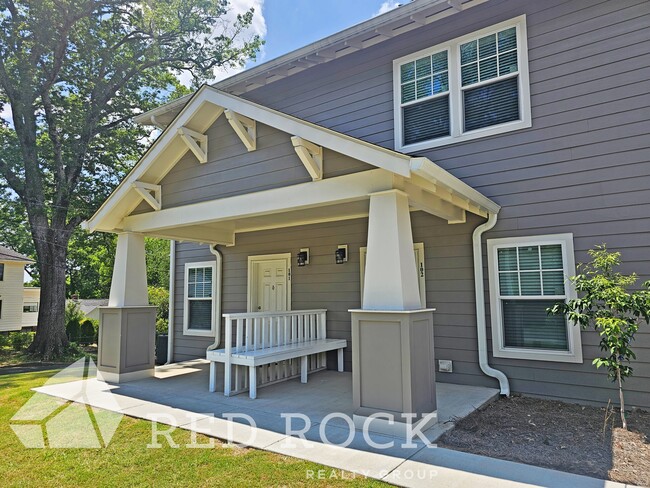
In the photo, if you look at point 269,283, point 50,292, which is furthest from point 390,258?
point 50,292

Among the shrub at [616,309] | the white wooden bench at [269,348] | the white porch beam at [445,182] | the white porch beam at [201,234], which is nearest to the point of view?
the white porch beam at [445,182]

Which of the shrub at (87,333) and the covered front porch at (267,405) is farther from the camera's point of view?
the shrub at (87,333)

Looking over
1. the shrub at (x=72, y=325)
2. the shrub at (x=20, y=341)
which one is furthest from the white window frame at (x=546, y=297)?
the shrub at (x=72, y=325)

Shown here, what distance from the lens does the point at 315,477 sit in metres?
3.27

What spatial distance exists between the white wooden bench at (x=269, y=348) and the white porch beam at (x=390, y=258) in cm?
214

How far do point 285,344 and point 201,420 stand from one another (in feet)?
6.82

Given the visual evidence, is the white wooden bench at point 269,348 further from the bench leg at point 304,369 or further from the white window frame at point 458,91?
the white window frame at point 458,91

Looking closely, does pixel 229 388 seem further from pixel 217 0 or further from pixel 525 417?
pixel 217 0

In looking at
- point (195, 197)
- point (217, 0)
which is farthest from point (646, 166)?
point (217, 0)

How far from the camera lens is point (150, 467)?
349 cm

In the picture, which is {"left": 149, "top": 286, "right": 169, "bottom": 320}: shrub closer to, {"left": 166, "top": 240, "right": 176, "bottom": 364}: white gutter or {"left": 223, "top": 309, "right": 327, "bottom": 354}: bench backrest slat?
{"left": 166, "top": 240, "right": 176, "bottom": 364}: white gutter

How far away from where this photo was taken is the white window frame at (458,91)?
5.68 meters

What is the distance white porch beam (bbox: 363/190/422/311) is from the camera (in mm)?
4172

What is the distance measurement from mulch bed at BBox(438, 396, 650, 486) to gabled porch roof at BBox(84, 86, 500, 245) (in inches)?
96.3
